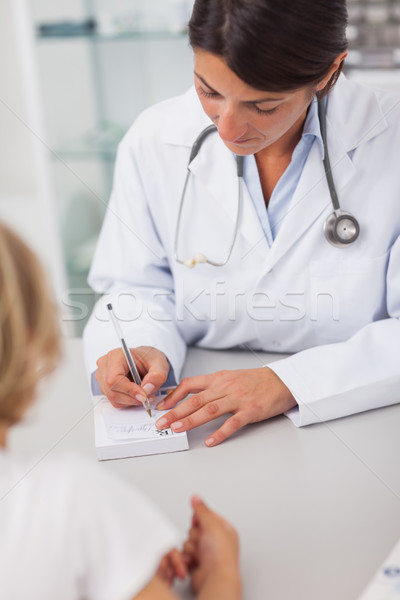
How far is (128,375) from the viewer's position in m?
0.99

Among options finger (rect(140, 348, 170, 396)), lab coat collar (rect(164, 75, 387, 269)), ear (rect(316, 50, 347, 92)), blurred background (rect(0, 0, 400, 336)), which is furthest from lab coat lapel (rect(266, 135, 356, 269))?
blurred background (rect(0, 0, 400, 336))

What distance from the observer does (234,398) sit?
0.94m

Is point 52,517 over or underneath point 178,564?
over

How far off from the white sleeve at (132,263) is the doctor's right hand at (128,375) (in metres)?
0.10

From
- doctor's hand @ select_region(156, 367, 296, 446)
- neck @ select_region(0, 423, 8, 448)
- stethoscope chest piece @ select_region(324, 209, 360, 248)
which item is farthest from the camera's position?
stethoscope chest piece @ select_region(324, 209, 360, 248)

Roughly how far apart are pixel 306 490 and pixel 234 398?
0.19m

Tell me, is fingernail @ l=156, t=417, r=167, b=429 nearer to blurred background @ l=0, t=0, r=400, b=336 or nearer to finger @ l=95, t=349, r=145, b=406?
finger @ l=95, t=349, r=145, b=406

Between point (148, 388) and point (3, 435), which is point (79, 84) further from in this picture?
point (3, 435)

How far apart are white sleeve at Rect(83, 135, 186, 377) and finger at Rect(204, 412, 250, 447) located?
238mm

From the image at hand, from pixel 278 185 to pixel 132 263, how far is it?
0.28 meters

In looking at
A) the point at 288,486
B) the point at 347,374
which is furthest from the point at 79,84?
the point at 288,486

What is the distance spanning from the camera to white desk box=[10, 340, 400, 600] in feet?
2.18

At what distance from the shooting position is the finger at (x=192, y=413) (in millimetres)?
883

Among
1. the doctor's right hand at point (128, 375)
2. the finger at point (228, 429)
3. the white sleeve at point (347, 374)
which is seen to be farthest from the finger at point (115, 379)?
the white sleeve at point (347, 374)
